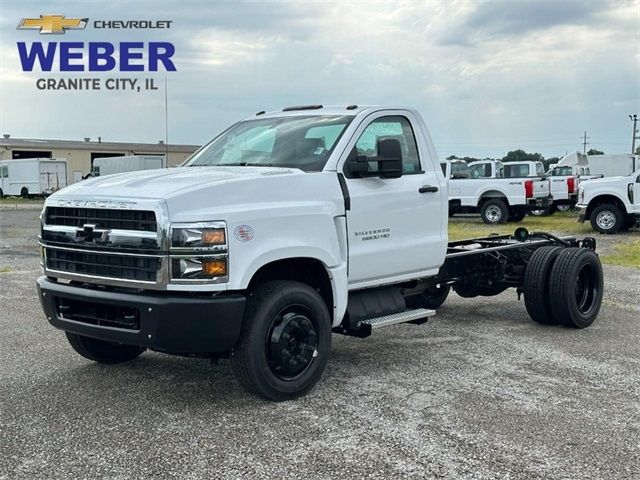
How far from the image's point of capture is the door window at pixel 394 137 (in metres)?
5.90

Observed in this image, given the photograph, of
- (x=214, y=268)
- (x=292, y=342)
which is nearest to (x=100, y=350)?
(x=292, y=342)

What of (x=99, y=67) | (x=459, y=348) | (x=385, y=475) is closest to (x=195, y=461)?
(x=385, y=475)

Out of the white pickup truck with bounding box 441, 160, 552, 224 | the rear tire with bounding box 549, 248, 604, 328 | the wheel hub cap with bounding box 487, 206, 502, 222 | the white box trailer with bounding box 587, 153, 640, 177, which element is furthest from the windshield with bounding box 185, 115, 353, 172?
the white box trailer with bounding box 587, 153, 640, 177

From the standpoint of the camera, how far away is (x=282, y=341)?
199 inches

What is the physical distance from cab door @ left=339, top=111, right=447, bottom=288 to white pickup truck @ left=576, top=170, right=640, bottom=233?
14529 mm

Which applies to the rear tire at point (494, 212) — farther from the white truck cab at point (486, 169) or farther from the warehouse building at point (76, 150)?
the warehouse building at point (76, 150)

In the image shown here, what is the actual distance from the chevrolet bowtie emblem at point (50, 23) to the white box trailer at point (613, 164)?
78.5 feet

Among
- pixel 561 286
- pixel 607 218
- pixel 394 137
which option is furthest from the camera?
pixel 607 218

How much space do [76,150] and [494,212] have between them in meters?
45.6

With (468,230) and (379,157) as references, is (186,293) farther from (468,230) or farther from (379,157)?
(468,230)

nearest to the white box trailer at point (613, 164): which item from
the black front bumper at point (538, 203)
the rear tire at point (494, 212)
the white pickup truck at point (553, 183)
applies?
the white pickup truck at point (553, 183)

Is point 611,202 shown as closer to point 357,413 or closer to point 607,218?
point 607,218

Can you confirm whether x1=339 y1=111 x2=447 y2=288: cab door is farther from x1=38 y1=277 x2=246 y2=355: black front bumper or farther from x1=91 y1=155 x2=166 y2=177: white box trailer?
x1=91 y1=155 x2=166 y2=177: white box trailer

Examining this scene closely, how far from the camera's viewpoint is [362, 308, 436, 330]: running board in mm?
5711
